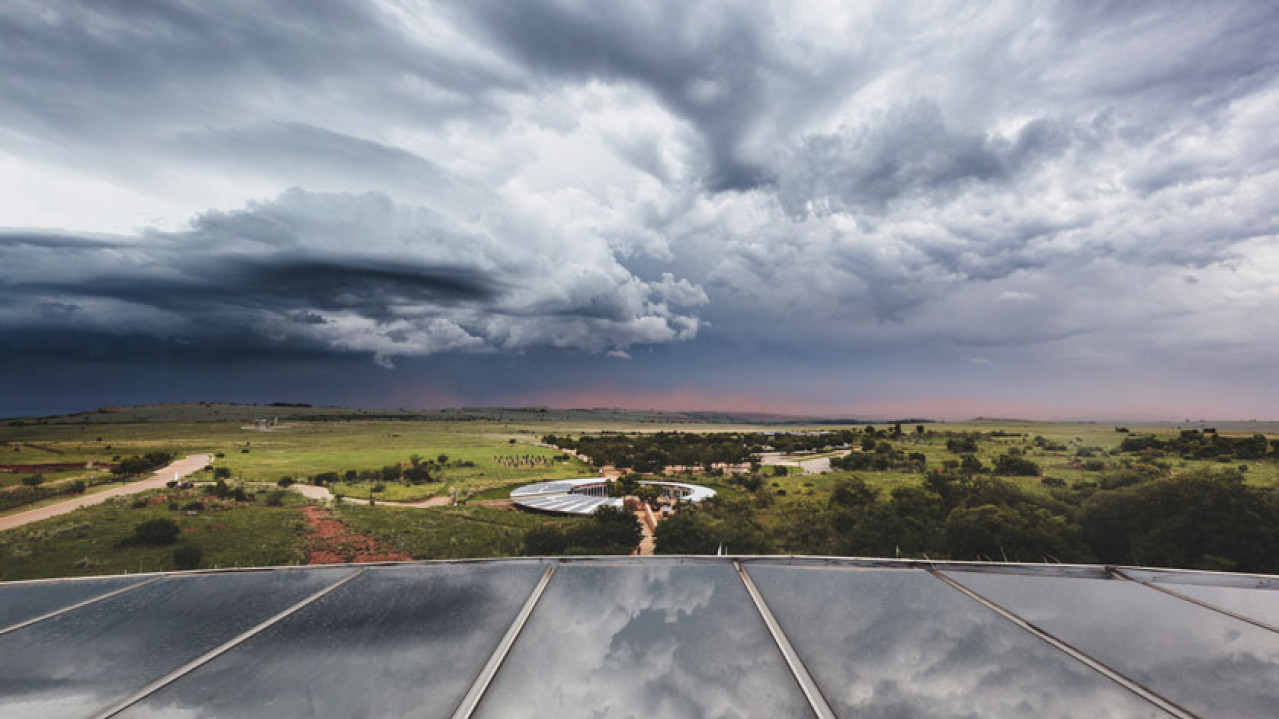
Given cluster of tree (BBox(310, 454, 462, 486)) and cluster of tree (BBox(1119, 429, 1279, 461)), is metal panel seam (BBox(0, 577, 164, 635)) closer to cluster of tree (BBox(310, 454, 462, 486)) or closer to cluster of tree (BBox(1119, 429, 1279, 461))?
cluster of tree (BBox(310, 454, 462, 486))

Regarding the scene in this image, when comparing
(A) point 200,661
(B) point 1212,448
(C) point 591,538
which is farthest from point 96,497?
(B) point 1212,448

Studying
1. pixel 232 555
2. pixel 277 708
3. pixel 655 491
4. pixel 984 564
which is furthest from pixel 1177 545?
pixel 232 555

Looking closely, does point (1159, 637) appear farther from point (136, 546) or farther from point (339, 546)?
point (136, 546)

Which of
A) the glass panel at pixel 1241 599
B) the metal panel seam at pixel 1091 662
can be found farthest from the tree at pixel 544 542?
the glass panel at pixel 1241 599

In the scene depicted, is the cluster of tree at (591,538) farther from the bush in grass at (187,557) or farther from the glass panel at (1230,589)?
the glass panel at (1230,589)

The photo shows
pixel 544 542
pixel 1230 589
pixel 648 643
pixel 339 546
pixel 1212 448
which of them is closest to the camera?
pixel 648 643
